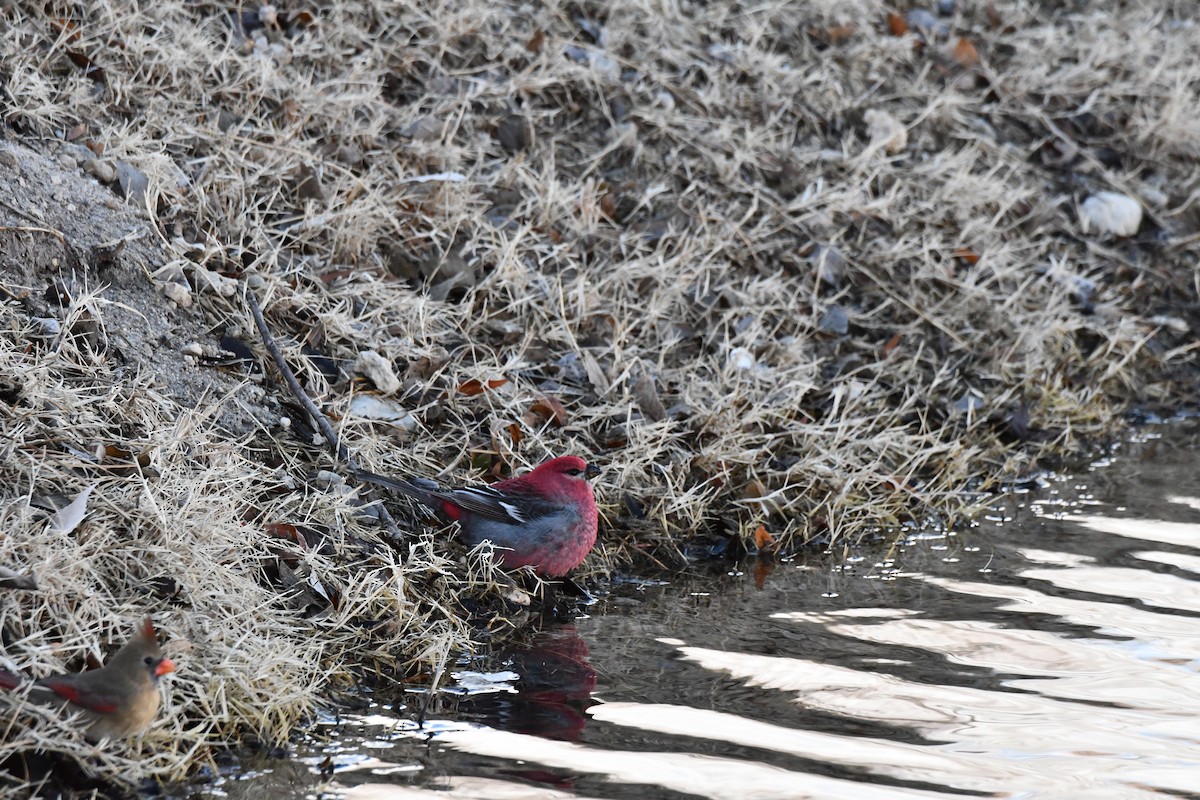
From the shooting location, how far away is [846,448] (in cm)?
486

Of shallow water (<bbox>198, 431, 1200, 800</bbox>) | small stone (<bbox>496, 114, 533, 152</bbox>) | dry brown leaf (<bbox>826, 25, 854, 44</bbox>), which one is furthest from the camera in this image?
dry brown leaf (<bbox>826, 25, 854, 44</bbox>)

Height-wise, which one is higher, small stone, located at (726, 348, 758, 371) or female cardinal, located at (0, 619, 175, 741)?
small stone, located at (726, 348, 758, 371)

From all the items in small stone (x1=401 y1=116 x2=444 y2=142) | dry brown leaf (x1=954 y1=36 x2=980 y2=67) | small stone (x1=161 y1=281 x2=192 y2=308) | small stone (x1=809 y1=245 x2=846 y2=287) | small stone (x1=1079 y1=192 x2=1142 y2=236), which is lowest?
small stone (x1=161 y1=281 x2=192 y2=308)

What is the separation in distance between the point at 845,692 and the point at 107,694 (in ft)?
6.18

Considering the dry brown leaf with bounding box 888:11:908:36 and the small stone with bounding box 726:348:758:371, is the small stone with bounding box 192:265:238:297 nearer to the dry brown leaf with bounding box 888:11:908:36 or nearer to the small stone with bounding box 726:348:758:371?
the small stone with bounding box 726:348:758:371

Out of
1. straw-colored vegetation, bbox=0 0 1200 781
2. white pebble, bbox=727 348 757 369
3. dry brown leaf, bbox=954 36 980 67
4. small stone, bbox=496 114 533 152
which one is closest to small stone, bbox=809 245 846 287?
straw-colored vegetation, bbox=0 0 1200 781

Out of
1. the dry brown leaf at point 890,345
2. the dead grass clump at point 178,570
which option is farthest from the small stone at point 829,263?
the dead grass clump at point 178,570

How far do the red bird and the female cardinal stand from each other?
1294 millimetres

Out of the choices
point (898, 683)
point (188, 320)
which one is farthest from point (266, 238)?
point (898, 683)

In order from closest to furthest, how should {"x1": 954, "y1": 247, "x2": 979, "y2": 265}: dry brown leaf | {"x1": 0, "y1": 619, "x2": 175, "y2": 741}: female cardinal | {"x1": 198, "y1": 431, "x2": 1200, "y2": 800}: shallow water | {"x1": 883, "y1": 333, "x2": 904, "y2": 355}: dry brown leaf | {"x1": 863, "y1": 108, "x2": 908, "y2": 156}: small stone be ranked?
{"x1": 0, "y1": 619, "x2": 175, "y2": 741}: female cardinal
{"x1": 198, "y1": 431, "x2": 1200, "y2": 800}: shallow water
{"x1": 883, "y1": 333, "x2": 904, "y2": 355}: dry brown leaf
{"x1": 954, "y1": 247, "x2": 979, "y2": 265}: dry brown leaf
{"x1": 863, "y1": 108, "x2": 908, "y2": 156}: small stone

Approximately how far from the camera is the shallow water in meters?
2.89

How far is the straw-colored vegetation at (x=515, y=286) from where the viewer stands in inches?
138

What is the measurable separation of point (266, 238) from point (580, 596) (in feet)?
6.02

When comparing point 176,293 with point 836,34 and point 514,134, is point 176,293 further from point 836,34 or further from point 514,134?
point 836,34
